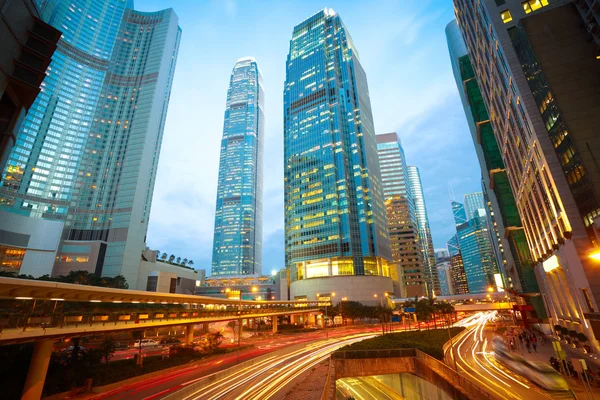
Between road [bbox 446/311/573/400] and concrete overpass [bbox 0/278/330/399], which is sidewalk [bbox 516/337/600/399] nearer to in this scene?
road [bbox 446/311/573/400]

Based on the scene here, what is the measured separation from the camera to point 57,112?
11569 centimetres

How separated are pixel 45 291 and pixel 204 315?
96.0 feet

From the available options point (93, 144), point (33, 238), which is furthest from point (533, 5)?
point (93, 144)

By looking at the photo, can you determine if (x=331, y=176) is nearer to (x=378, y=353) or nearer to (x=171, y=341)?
(x=171, y=341)

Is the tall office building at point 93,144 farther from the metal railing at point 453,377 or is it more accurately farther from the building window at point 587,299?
the building window at point 587,299

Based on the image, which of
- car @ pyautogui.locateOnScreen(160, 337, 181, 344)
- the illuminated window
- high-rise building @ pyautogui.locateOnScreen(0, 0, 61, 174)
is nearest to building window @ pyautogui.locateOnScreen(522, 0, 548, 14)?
the illuminated window

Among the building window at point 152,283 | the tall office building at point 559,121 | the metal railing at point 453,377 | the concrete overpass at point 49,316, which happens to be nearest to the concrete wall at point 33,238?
the building window at point 152,283

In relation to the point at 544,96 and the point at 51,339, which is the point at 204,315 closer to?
the point at 51,339

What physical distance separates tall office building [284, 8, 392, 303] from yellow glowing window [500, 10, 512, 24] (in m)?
87.5

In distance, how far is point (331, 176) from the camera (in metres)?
129

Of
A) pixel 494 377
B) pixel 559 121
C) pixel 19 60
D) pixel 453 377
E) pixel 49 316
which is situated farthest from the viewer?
pixel 559 121

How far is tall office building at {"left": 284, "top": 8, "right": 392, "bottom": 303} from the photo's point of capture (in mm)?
A: 118062

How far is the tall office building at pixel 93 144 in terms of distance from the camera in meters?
99.2

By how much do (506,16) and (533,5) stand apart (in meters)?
3.01
